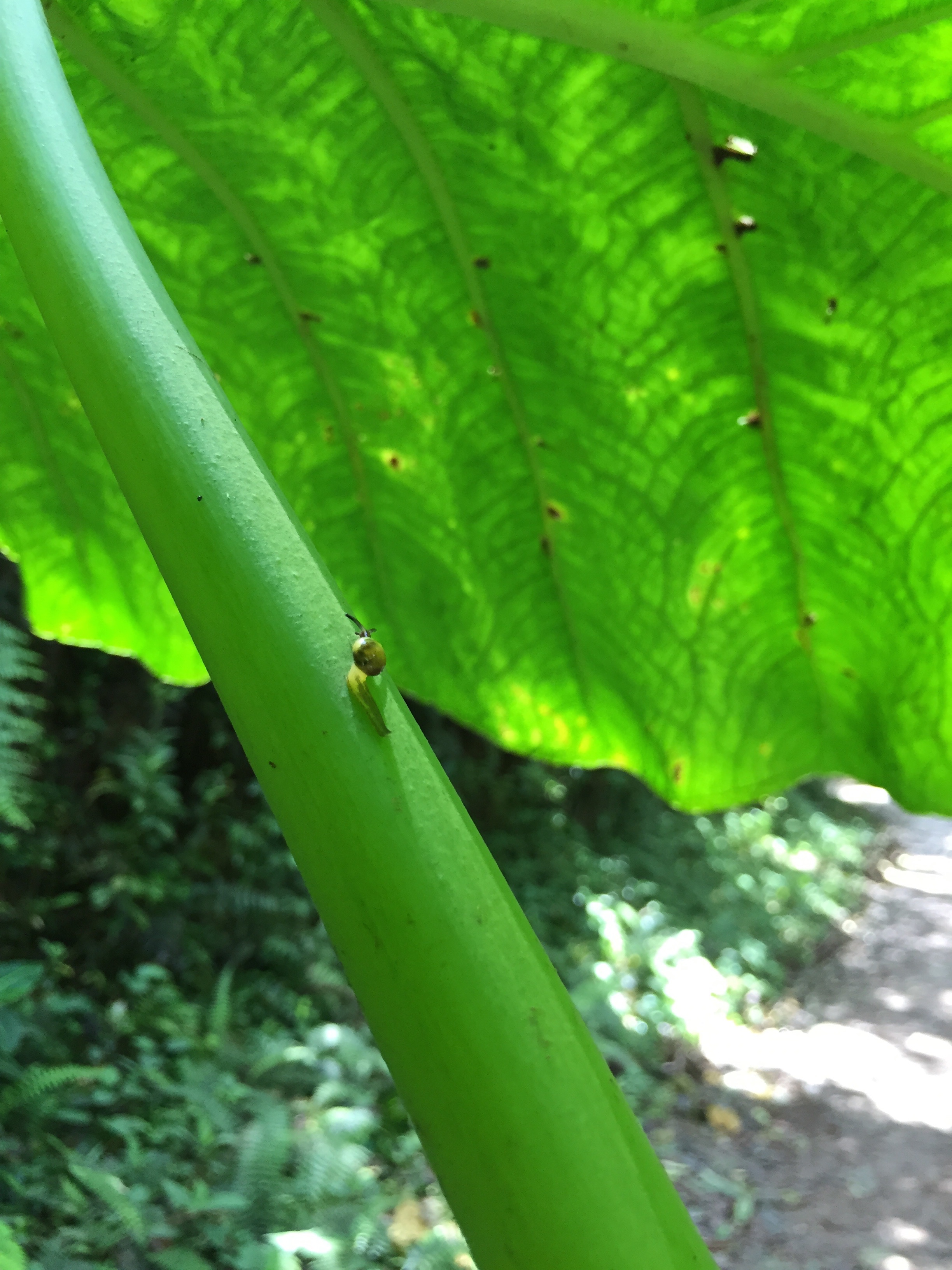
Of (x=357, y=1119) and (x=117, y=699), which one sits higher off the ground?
(x=117, y=699)

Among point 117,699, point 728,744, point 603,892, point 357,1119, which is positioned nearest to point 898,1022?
point 603,892

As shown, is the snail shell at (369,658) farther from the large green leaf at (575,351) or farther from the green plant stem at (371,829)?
the large green leaf at (575,351)

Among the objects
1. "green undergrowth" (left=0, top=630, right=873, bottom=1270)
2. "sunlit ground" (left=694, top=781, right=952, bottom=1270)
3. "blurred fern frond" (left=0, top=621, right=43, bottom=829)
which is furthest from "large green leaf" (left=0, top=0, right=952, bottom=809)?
"sunlit ground" (left=694, top=781, right=952, bottom=1270)

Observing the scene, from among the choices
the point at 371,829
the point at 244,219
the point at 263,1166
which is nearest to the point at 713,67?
the point at 244,219

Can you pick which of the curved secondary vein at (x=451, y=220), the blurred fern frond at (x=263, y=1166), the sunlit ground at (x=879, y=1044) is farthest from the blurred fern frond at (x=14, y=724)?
the sunlit ground at (x=879, y=1044)

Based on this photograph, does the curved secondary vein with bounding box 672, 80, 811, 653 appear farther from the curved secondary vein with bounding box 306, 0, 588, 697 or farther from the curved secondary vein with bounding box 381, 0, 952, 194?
the curved secondary vein with bounding box 306, 0, 588, 697

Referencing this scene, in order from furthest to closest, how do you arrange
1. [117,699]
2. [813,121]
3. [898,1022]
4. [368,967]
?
1. [898,1022]
2. [117,699]
3. [813,121]
4. [368,967]

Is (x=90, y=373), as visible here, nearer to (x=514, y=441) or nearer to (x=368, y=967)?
Answer: (x=368, y=967)

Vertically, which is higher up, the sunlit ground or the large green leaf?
the large green leaf
